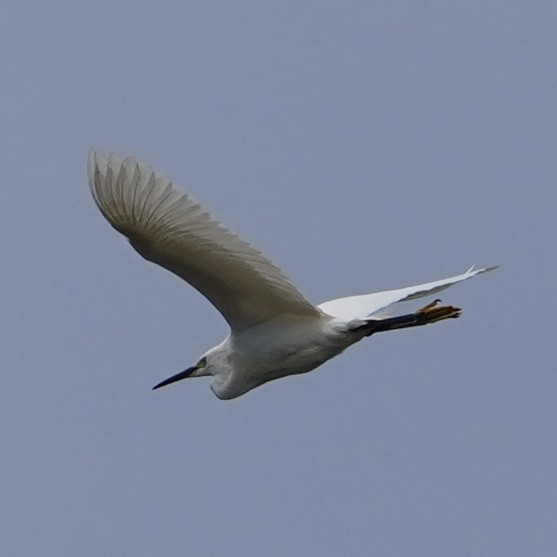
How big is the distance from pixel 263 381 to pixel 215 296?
1061mm

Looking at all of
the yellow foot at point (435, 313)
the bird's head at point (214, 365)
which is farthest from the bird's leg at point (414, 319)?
the bird's head at point (214, 365)

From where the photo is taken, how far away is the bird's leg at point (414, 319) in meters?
12.9

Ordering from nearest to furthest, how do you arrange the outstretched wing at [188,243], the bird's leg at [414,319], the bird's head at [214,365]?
the outstretched wing at [188,243], the bird's leg at [414,319], the bird's head at [214,365]

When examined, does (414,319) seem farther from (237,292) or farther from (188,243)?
(188,243)

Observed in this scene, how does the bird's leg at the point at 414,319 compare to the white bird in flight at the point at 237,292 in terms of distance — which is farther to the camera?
the bird's leg at the point at 414,319

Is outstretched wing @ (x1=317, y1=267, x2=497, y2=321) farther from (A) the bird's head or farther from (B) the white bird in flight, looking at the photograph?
(A) the bird's head

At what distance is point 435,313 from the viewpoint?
533 inches

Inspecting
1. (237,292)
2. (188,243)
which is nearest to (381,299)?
(237,292)

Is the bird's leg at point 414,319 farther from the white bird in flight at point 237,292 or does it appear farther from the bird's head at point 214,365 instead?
the bird's head at point 214,365

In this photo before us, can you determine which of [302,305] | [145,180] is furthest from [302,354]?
[145,180]

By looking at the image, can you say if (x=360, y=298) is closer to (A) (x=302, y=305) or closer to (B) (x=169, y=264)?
(A) (x=302, y=305)

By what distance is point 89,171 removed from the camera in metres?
11.4

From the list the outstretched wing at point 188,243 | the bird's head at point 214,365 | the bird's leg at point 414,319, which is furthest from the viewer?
the bird's head at point 214,365

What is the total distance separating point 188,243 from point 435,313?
2396 millimetres
